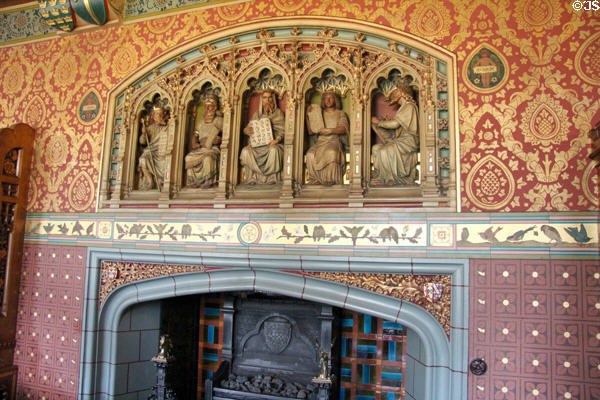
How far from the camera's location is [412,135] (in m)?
4.04

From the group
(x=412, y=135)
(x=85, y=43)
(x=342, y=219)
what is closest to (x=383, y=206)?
(x=342, y=219)

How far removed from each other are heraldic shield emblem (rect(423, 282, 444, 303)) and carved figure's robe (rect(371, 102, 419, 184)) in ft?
2.99

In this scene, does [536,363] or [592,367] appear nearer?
[592,367]

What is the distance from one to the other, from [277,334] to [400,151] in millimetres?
2338

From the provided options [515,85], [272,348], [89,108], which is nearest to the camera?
[515,85]

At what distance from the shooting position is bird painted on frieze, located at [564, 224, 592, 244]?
11.1ft

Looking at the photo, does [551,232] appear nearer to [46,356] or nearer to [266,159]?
[266,159]

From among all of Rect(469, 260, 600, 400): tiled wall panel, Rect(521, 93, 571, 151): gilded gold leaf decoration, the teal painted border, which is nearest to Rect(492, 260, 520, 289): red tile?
Rect(469, 260, 600, 400): tiled wall panel

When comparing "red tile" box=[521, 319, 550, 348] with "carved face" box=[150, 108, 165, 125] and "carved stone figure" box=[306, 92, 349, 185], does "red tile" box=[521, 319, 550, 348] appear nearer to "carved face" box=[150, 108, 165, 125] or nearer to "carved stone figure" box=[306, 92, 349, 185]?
"carved stone figure" box=[306, 92, 349, 185]

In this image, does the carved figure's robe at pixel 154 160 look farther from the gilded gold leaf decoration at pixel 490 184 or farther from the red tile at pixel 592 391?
the red tile at pixel 592 391

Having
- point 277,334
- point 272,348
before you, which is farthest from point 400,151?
point 272,348

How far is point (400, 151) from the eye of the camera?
4020mm

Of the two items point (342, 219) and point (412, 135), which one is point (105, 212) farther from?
point (412, 135)

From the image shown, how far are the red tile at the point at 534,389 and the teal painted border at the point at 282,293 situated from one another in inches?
16.4
